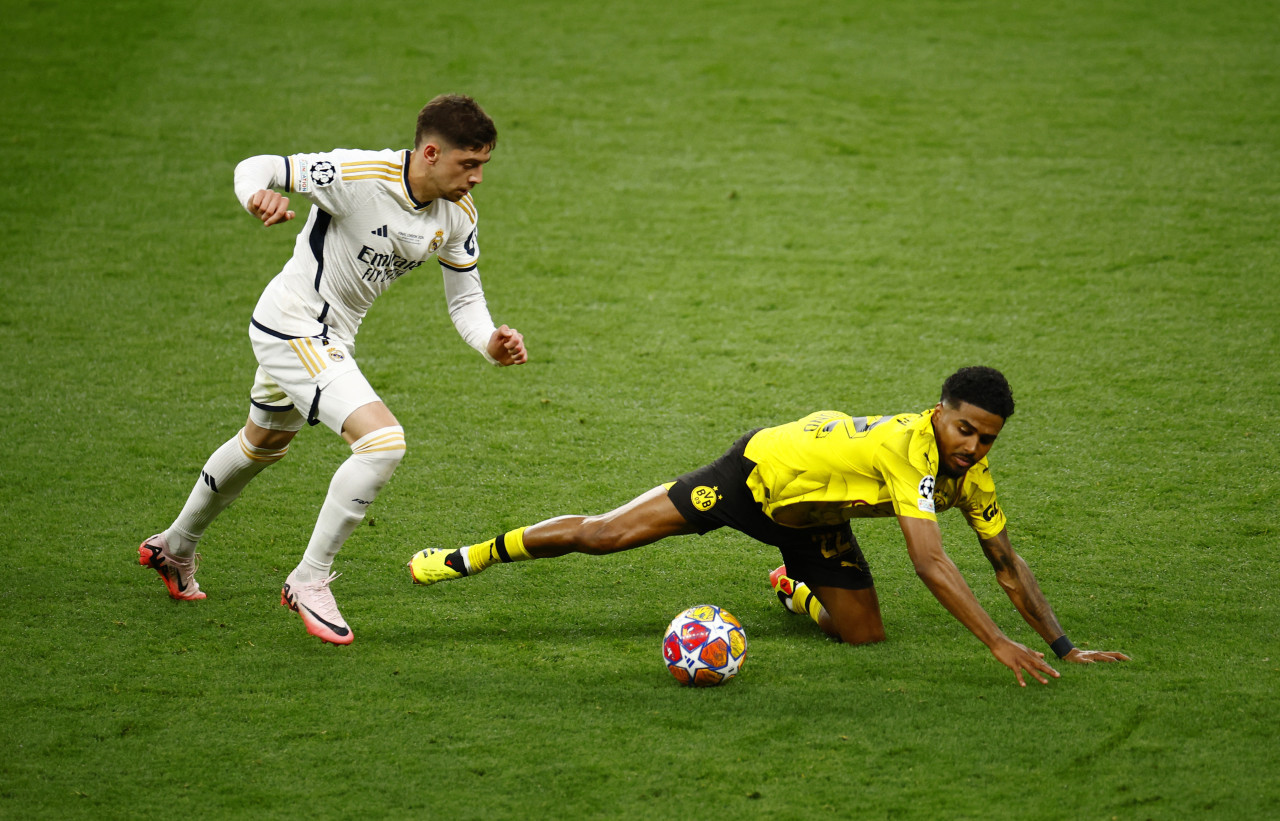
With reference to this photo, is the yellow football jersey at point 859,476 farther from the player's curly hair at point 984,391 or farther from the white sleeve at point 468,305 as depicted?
the white sleeve at point 468,305

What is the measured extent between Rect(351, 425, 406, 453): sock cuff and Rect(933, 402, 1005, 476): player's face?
6.64ft

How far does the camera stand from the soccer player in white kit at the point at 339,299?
4.28 metres

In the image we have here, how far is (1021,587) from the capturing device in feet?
13.6

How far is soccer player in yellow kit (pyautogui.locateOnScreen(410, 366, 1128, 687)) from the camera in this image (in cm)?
385

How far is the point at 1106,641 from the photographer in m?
4.48

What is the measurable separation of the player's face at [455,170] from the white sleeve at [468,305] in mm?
522

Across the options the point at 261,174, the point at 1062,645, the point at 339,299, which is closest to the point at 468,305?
the point at 339,299

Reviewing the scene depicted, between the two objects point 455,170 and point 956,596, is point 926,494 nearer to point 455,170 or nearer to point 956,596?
point 956,596

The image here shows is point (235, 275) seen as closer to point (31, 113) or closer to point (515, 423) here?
point (515, 423)

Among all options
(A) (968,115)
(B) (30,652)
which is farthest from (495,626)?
(A) (968,115)

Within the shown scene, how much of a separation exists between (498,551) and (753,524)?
108cm

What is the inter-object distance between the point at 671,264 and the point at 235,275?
3425 millimetres

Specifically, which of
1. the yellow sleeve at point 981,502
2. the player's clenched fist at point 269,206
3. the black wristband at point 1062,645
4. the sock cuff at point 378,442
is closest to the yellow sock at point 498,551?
the sock cuff at point 378,442

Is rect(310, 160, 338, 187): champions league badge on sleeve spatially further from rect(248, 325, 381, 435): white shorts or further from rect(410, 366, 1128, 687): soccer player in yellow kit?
rect(410, 366, 1128, 687): soccer player in yellow kit
